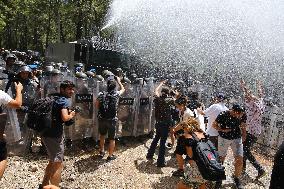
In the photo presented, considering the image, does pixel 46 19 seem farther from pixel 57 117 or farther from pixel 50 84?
pixel 57 117

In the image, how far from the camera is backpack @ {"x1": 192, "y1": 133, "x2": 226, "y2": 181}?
5938 millimetres

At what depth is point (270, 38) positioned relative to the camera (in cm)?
2503

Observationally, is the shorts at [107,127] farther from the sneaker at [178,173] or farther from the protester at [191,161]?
the protester at [191,161]

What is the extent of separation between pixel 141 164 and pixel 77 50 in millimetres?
13471

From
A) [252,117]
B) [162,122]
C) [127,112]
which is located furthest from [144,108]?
[252,117]

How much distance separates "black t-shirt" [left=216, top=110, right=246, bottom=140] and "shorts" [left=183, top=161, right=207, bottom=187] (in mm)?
2323

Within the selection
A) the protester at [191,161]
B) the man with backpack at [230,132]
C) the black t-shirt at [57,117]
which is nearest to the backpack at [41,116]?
the black t-shirt at [57,117]

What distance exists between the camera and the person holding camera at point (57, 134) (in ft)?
20.5

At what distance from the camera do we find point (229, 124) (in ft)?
27.7

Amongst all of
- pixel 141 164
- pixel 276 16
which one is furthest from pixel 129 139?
pixel 276 16

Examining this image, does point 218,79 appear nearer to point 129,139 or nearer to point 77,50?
point 77,50

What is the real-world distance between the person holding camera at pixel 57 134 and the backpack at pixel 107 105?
2.74 meters

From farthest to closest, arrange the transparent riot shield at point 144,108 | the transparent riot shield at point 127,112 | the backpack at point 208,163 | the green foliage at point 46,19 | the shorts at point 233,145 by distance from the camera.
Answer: the green foliage at point 46,19
the transparent riot shield at point 144,108
the transparent riot shield at point 127,112
the shorts at point 233,145
the backpack at point 208,163

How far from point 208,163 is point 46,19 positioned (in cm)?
4508
